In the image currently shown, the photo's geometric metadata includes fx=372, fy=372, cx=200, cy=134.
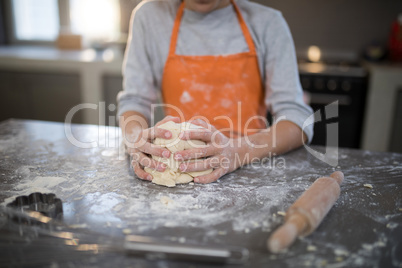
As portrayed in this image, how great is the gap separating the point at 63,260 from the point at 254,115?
0.97m

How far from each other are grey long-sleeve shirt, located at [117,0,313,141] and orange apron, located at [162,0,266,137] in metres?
0.02

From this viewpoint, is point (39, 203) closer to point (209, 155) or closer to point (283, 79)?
point (209, 155)

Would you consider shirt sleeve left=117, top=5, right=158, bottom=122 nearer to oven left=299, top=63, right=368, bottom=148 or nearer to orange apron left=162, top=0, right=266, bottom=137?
orange apron left=162, top=0, right=266, bottom=137

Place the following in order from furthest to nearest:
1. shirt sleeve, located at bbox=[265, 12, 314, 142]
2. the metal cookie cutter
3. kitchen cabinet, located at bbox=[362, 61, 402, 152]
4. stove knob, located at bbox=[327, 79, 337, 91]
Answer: stove knob, located at bbox=[327, 79, 337, 91], kitchen cabinet, located at bbox=[362, 61, 402, 152], shirt sleeve, located at bbox=[265, 12, 314, 142], the metal cookie cutter

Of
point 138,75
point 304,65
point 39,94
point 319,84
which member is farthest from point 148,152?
point 39,94

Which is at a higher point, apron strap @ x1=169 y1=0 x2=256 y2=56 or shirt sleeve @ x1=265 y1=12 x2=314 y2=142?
apron strap @ x1=169 y1=0 x2=256 y2=56

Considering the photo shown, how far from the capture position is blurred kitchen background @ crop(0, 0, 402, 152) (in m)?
2.49

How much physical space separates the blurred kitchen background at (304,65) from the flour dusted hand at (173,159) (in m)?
1.47

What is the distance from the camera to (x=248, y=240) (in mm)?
760

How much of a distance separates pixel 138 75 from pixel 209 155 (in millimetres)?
541

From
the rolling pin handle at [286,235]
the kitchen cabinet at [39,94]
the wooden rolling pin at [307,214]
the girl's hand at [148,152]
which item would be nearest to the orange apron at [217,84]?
the girl's hand at [148,152]

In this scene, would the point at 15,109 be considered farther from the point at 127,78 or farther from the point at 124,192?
the point at 124,192

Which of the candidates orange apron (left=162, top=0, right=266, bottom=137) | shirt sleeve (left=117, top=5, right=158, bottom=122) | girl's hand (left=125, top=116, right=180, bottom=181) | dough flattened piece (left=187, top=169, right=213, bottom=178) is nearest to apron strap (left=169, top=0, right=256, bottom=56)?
orange apron (left=162, top=0, right=266, bottom=137)

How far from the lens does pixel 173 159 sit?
1045 mm
